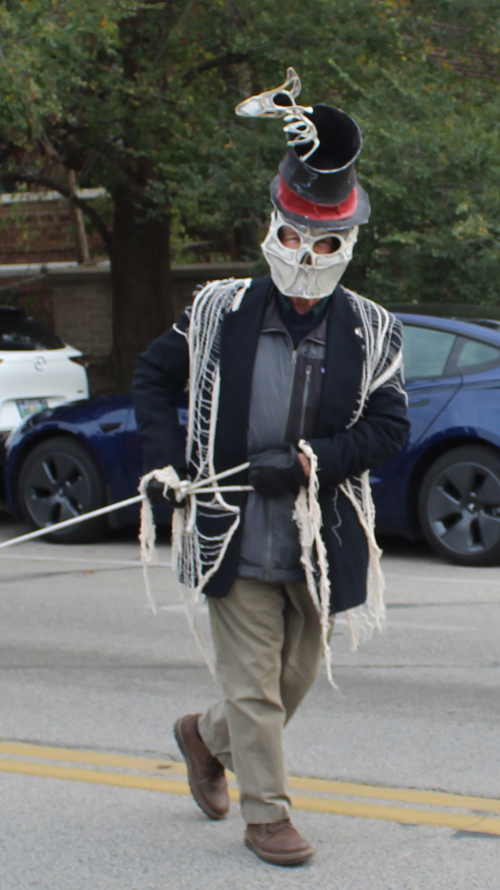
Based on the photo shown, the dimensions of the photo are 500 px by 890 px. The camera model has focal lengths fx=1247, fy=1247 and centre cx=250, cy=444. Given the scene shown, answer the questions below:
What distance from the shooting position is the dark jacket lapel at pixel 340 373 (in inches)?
139

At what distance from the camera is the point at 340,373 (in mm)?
3527

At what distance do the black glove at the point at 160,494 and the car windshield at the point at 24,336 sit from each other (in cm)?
643

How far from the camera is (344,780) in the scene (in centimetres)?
418

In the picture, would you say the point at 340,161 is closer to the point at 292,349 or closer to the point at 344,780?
the point at 292,349

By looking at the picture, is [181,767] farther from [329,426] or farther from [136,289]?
[136,289]

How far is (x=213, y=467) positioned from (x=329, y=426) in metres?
0.35

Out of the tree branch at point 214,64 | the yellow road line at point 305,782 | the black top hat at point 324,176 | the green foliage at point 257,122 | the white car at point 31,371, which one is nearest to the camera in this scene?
the black top hat at point 324,176

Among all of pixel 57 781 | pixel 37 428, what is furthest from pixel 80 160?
pixel 57 781

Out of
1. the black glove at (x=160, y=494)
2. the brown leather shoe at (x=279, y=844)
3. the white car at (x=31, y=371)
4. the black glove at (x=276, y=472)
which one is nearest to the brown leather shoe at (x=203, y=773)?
the brown leather shoe at (x=279, y=844)

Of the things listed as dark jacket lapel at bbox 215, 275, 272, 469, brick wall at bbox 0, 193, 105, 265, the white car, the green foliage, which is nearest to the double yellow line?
dark jacket lapel at bbox 215, 275, 272, 469

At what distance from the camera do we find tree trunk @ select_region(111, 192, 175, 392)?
44.9 feet

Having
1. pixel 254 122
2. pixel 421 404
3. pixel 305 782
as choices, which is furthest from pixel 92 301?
pixel 305 782

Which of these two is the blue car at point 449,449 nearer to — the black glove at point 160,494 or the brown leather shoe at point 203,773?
the brown leather shoe at point 203,773

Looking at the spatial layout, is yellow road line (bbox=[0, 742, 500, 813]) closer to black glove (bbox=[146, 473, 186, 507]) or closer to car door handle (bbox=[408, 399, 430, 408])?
black glove (bbox=[146, 473, 186, 507])
